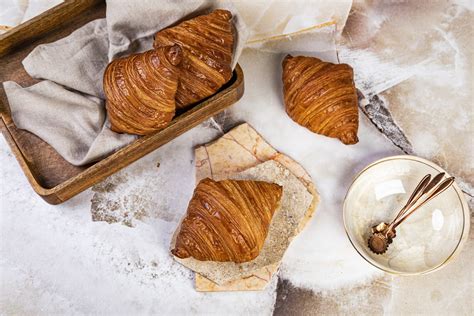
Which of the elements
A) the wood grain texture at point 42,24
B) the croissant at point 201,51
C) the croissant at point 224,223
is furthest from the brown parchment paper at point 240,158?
the wood grain texture at point 42,24

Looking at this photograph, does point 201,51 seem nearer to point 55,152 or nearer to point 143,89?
point 143,89

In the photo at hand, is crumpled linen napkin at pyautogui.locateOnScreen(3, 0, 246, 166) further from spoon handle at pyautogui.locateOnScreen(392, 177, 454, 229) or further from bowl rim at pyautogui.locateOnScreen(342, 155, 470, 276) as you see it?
spoon handle at pyautogui.locateOnScreen(392, 177, 454, 229)

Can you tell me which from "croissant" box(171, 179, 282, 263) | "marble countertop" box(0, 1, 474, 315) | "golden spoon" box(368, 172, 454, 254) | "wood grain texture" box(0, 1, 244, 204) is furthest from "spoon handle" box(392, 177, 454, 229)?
"wood grain texture" box(0, 1, 244, 204)

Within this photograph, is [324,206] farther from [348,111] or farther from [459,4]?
[459,4]

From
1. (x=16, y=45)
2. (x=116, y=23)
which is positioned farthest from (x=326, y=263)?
(x=16, y=45)

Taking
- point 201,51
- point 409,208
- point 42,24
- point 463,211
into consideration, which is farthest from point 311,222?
point 42,24
